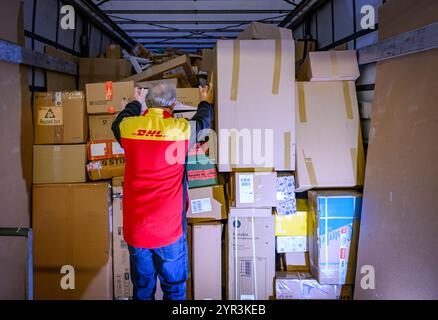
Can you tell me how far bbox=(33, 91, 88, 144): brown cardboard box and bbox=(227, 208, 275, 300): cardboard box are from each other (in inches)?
51.5

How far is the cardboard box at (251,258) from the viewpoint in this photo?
101 inches

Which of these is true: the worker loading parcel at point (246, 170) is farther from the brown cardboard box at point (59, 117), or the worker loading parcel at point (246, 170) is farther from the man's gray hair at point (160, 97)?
the man's gray hair at point (160, 97)

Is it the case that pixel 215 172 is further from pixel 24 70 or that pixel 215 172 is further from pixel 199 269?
pixel 24 70

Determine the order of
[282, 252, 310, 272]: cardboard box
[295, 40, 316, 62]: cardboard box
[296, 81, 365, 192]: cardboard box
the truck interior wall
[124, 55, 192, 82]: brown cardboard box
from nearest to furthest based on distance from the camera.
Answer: the truck interior wall < [296, 81, 365, 192]: cardboard box < [282, 252, 310, 272]: cardboard box < [124, 55, 192, 82]: brown cardboard box < [295, 40, 316, 62]: cardboard box

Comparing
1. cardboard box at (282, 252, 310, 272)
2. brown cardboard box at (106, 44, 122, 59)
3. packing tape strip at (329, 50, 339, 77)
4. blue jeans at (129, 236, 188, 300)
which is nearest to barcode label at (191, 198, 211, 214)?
blue jeans at (129, 236, 188, 300)

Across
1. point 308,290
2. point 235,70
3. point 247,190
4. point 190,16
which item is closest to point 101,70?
point 190,16

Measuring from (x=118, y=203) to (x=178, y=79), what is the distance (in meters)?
1.14

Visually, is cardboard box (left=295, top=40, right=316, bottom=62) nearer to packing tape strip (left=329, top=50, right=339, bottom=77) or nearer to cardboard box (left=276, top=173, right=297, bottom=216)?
packing tape strip (left=329, top=50, right=339, bottom=77)

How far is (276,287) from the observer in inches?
100

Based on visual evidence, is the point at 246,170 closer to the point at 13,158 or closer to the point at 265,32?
the point at 265,32

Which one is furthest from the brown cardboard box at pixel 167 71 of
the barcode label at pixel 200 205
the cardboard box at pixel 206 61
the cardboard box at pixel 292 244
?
the cardboard box at pixel 292 244

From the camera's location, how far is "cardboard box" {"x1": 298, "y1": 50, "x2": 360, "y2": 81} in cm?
264

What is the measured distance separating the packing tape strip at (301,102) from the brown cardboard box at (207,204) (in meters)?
0.81

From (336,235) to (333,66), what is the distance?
1249 mm
